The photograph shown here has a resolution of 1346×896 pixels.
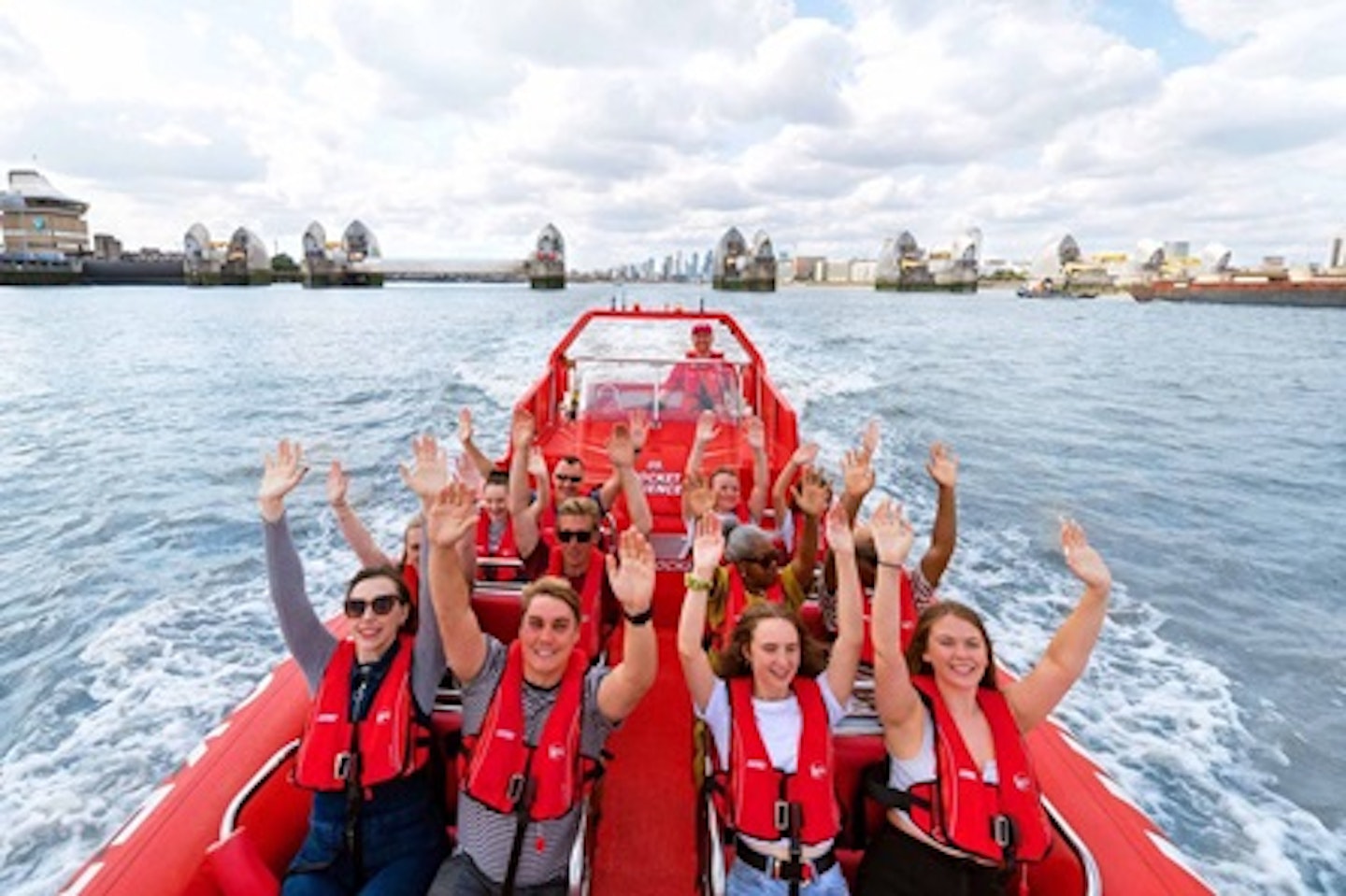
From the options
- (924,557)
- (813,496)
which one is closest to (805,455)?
(813,496)

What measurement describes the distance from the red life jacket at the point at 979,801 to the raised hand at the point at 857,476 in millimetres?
1016

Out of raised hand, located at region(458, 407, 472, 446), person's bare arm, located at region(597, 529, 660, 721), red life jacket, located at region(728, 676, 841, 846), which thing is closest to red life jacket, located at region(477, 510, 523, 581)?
raised hand, located at region(458, 407, 472, 446)

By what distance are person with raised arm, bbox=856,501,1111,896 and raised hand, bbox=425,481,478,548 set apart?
1.26 m

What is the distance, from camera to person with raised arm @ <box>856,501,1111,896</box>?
2.19m

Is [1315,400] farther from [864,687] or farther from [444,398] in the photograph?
[864,687]

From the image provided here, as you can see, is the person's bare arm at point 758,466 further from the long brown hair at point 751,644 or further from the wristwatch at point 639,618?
the wristwatch at point 639,618

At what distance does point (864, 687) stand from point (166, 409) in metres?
15.7

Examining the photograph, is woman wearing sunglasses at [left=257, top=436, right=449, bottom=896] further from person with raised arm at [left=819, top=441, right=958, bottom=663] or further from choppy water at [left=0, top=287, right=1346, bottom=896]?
choppy water at [left=0, top=287, right=1346, bottom=896]

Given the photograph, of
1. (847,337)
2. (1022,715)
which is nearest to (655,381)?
(1022,715)

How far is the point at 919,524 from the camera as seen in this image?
7965 millimetres

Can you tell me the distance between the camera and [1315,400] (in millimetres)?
17469

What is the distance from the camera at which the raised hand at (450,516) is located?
2.29m

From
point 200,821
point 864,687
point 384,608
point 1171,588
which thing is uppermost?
point 384,608

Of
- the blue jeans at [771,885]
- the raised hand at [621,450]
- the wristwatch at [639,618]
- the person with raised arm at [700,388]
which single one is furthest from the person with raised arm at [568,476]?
the person with raised arm at [700,388]
